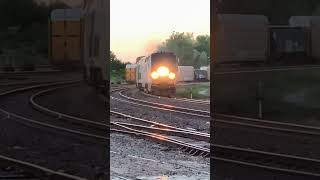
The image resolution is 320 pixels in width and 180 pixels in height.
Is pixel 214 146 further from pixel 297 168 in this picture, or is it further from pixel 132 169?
pixel 132 169

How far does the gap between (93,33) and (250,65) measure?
1.94 meters

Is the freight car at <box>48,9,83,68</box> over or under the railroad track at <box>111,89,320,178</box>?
over

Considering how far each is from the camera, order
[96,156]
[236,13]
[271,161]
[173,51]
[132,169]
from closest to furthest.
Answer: [96,156], [236,13], [271,161], [132,169], [173,51]

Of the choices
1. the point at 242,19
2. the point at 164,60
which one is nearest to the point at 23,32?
the point at 242,19

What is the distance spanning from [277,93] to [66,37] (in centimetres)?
261

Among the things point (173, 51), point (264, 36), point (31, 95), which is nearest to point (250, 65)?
point (264, 36)

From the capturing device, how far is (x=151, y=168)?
869 cm

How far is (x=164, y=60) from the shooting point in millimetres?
31891

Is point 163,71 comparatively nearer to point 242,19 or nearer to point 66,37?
point 242,19

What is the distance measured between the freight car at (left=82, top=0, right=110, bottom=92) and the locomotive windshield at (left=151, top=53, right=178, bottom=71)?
83.0 ft

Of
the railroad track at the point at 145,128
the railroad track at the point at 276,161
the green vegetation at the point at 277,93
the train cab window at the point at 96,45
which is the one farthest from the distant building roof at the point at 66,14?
the railroad track at the point at 276,161

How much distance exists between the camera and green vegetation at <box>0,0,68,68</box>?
5738mm

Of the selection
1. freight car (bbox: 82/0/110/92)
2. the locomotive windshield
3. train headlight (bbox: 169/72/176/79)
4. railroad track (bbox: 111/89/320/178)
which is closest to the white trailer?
the locomotive windshield

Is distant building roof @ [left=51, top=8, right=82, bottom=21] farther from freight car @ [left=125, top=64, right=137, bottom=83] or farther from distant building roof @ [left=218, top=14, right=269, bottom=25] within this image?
freight car @ [left=125, top=64, right=137, bottom=83]
